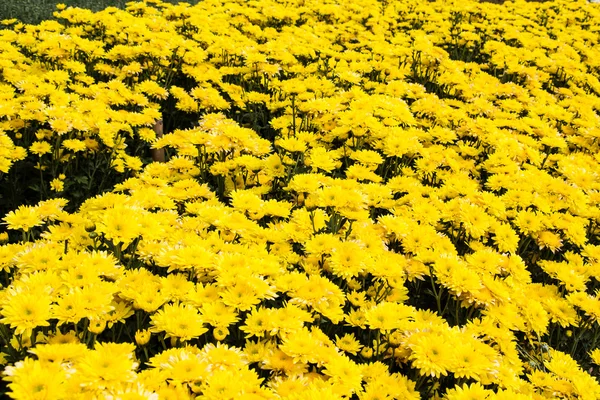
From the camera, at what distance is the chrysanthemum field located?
6.34ft

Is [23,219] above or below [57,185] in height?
above

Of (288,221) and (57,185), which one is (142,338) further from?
(57,185)

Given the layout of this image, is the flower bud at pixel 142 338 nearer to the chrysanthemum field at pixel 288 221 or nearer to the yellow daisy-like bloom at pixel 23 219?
the chrysanthemum field at pixel 288 221

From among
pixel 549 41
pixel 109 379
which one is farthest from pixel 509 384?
pixel 549 41

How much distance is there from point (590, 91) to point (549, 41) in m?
1.22

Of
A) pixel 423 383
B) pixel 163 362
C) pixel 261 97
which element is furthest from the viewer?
pixel 261 97

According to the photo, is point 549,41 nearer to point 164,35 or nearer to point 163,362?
point 164,35

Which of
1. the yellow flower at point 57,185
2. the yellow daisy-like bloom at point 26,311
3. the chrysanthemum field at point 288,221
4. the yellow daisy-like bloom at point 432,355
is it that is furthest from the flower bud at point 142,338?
the yellow flower at point 57,185

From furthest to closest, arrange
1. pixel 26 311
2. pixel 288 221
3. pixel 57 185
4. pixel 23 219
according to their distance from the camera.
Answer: pixel 57 185 < pixel 288 221 < pixel 23 219 < pixel 26 311

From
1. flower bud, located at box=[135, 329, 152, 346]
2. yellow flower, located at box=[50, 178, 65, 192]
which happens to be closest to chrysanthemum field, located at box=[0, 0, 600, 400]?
flower bud, located at box=[135, 329, 152, 346]

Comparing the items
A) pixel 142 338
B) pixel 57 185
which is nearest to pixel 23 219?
pixel 57 185

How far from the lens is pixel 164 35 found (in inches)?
207

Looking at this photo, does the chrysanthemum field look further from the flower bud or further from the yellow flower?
the yellow flower

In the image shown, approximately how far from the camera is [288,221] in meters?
3.10
